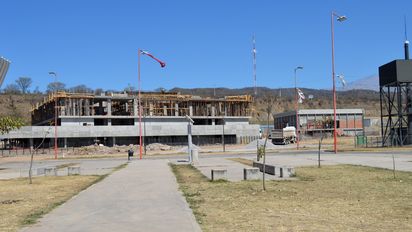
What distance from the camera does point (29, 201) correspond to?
50.6ft

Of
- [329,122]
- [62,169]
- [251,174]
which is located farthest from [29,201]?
[329,122]

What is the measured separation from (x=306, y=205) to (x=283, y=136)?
80650 millimetres

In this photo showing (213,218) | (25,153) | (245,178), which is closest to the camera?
(213,218)

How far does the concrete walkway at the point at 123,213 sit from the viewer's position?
10.2 m

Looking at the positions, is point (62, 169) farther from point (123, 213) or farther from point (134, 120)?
point (134, 120)

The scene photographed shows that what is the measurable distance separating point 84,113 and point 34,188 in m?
81.9

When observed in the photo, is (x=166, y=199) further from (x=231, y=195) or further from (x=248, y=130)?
(x=248, y=130)

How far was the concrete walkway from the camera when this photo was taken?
10242 mm

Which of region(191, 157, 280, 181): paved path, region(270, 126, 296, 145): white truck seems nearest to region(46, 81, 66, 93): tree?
region(270, 126, 296, 145): white truck

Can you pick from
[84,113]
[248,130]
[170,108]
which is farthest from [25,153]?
[248,130]

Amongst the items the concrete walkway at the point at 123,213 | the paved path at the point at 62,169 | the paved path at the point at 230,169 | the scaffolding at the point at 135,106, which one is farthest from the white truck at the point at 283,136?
the concrete walkway at the point at 123,213

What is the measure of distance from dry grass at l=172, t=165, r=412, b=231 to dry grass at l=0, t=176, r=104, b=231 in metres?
3.78

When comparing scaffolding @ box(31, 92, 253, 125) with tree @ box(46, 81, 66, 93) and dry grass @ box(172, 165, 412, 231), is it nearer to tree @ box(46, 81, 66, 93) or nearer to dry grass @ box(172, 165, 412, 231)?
tree @ box(46, 81, 66, 93)

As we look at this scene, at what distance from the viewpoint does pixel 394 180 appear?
19.1 m
